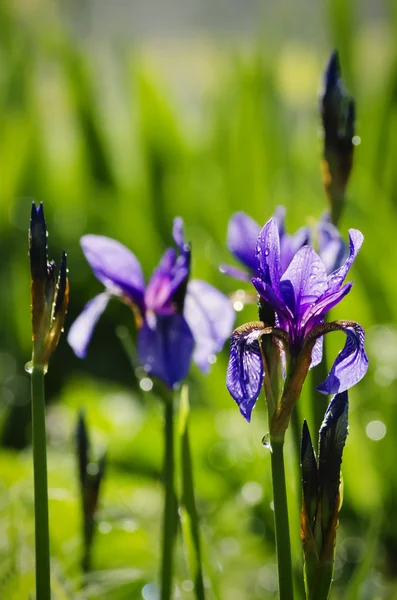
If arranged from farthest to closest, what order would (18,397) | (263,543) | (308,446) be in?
(18,397) → (263,543) → (308,446)

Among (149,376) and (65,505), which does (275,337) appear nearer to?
(149,376)

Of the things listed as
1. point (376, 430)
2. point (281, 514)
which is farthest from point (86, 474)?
point (376, 430)

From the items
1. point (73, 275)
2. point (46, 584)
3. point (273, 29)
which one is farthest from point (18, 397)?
point (46, 584)

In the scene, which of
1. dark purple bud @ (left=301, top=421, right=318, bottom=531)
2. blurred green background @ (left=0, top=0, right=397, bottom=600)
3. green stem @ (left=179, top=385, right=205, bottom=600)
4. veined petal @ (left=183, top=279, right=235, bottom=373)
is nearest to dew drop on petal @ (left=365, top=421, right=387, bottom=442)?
blurred green background @ (left=0, top=0, right=397, bottom=600)

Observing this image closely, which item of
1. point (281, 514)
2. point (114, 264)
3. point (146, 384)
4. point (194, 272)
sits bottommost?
point (281, 514)

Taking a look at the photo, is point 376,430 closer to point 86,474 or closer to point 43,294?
point 86,474

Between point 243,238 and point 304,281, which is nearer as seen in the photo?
point 304,281

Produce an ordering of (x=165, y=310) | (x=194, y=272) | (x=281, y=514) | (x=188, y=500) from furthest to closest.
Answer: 1. (x=194, y=272)
2. (x=165, y=310)
3. (x=188, y=500)
4. (x=281, y=514)
